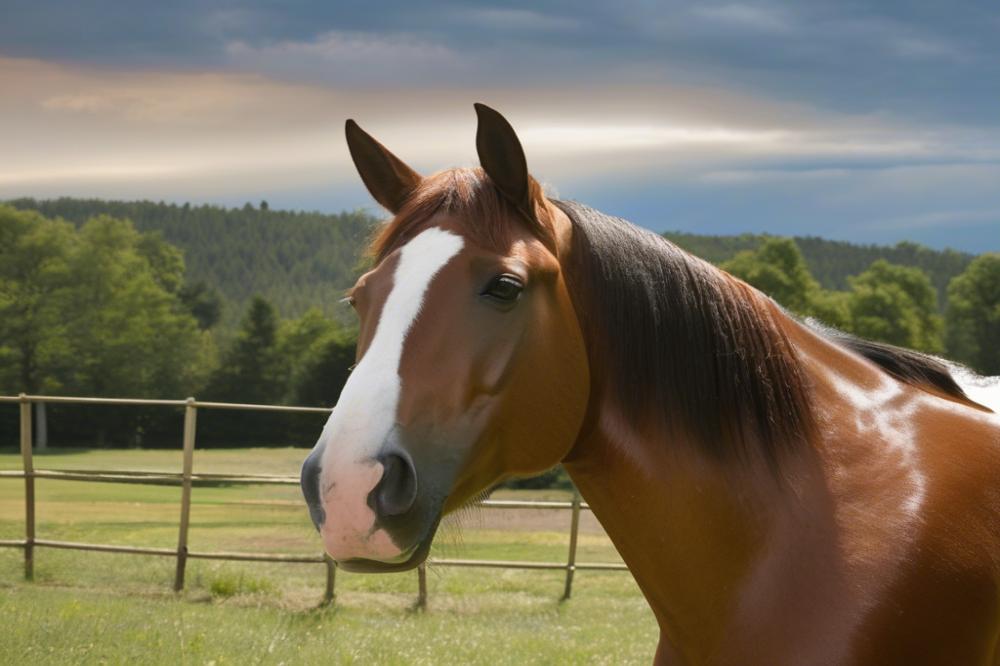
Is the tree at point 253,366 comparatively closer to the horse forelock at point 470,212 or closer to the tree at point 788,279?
the tree at point 788,279

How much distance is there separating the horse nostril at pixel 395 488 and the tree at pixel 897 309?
5849 centimetres

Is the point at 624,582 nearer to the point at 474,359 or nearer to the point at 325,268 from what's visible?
the point at 474,359

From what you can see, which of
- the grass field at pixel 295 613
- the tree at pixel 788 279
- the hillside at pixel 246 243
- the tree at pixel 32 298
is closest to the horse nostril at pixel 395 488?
the grass field at pixel 295 613

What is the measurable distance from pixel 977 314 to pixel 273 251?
11471 cm

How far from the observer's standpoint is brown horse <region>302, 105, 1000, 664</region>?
79.6 inches

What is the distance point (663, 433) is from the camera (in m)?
2.30

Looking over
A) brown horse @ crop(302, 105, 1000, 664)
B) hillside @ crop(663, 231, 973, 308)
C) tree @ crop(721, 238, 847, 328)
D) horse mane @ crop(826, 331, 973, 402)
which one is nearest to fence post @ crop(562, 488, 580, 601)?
horse mane @ crop(826, 331, 973, 402)

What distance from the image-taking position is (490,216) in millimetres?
2178

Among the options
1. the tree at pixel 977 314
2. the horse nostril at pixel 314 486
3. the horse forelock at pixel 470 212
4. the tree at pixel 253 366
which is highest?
the horse forelock at pixel 470 212

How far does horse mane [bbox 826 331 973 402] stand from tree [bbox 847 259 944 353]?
57148 mm

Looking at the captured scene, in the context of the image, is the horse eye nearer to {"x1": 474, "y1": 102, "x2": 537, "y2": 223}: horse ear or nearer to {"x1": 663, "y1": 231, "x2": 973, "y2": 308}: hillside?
{"x1": 474, "y1": 102, "x2": 537, "y2": 223}: horse ear

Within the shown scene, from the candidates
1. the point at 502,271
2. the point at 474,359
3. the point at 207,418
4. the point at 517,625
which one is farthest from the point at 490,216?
the point at 207,418

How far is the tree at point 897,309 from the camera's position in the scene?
5919 centimetres

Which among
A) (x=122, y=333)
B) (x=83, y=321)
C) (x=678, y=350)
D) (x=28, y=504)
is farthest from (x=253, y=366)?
(x=678, y=350)
